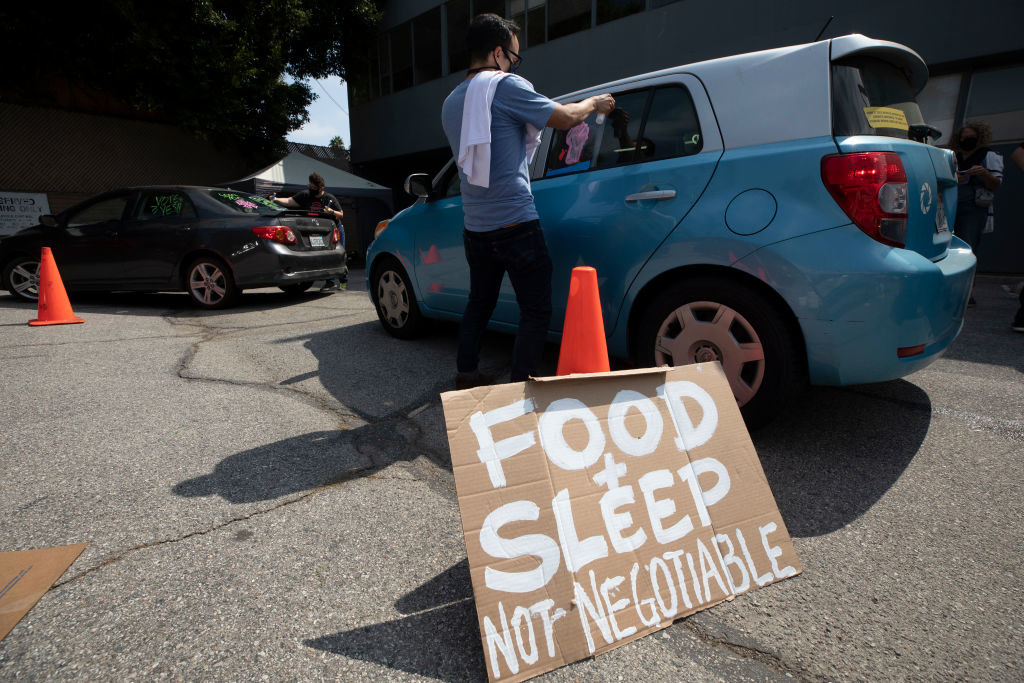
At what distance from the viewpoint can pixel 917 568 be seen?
5.06 feet

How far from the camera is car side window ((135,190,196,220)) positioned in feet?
20.2

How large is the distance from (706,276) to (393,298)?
2.79 meters

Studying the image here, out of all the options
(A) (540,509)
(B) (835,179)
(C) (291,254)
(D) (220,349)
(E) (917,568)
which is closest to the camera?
(A) (540,509)

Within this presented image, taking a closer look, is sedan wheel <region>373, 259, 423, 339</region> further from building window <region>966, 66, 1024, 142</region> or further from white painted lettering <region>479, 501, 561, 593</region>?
building window <region>966, 66, 1024, 142</region>

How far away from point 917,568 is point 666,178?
176 centimetres

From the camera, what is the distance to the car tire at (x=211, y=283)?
19.9 feet

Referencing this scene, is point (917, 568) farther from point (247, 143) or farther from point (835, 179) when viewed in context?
point (247, 143)

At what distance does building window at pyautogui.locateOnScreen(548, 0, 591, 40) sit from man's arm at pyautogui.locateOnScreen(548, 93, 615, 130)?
1168cm

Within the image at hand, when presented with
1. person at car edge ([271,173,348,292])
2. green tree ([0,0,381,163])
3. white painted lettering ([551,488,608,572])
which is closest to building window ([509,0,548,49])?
green tree ([0,0,381,163])

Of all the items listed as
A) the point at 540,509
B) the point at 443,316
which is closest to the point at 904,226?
the point at 540,509

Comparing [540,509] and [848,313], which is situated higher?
[848,313]

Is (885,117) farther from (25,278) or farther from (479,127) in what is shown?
(25,278)

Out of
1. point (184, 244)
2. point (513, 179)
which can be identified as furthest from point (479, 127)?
point (184, 244)

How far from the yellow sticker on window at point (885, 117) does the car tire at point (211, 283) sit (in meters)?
6.16
